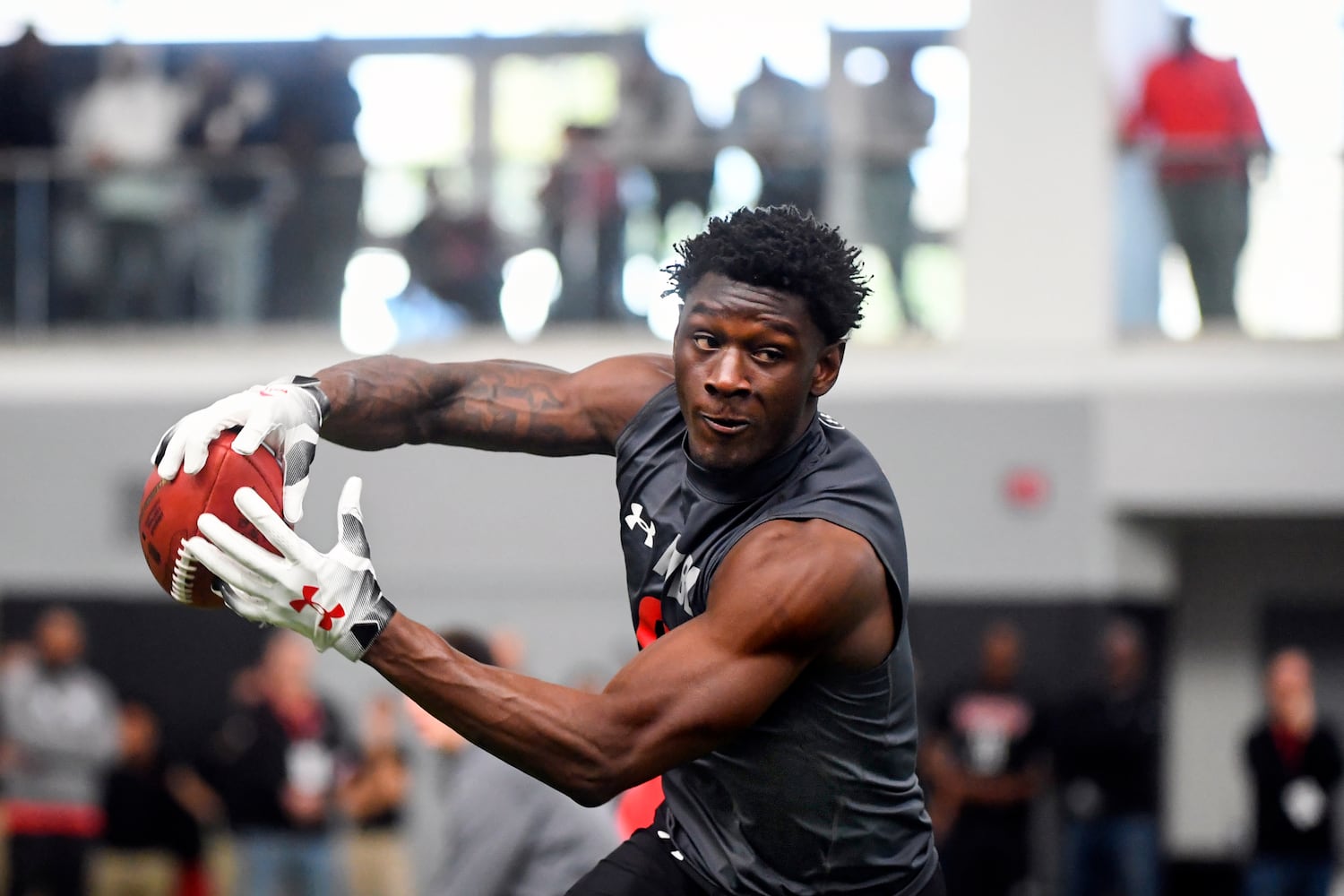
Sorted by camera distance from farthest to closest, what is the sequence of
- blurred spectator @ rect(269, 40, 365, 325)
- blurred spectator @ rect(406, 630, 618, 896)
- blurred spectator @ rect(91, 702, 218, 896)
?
blurred spectator @ rect(269, 40, 365, 325) → blurred spectator @ rect(91, 702, 218, 896) → blurred spectator @ rect(406, 630, 618, 896)

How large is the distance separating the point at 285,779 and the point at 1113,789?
4511 mm

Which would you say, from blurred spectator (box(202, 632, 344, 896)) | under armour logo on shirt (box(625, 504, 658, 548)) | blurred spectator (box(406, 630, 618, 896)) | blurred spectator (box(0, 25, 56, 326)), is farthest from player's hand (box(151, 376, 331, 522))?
blurred spectator (box(0, 25, 56, 326))

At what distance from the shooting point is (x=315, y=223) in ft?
37.4

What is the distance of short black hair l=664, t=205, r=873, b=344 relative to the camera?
3342 millimetres

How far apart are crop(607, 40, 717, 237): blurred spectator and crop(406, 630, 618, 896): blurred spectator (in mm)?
5939

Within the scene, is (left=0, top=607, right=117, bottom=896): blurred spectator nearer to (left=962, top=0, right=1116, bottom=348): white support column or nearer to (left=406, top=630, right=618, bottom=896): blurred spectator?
(left=962, top=0, right=1116, bottom=348): white support column

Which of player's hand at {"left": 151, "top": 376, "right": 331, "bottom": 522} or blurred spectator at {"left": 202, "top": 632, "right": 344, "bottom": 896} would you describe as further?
blurred spectator at {"left": 202, "top": 632, "right": 344, "bottom": 896}

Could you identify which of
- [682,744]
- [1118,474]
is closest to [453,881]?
[682,744]

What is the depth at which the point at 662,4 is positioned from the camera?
38.9 feet

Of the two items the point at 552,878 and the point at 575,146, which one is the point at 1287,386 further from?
the point at 552,878

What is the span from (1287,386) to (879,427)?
2.31 m

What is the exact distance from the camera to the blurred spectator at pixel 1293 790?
31.1 feet

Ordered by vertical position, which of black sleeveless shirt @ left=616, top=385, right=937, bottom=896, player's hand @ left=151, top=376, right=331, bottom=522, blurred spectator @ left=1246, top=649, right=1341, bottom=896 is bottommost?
blurred spectator @ left=1246, top=649, right=1341, bottom=896

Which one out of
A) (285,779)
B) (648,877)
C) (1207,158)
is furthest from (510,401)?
(1207,158)
